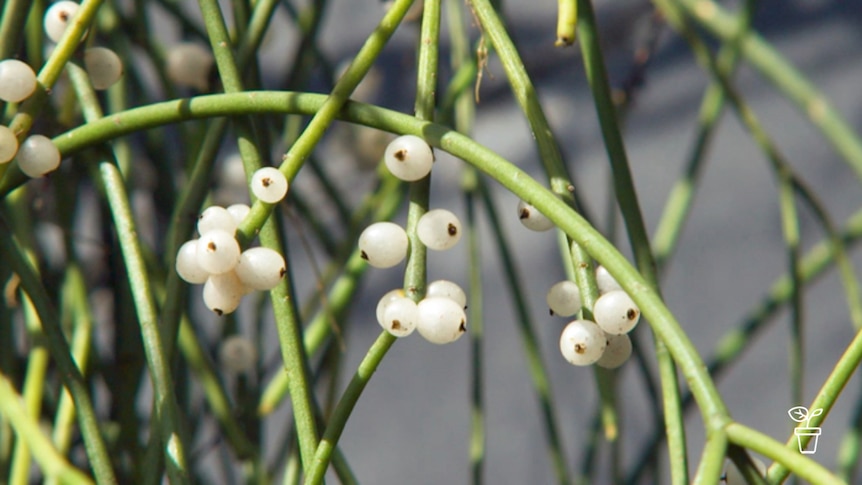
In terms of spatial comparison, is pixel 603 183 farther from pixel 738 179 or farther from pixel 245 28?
pixel 245 28

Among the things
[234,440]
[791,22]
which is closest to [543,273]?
[791,22]

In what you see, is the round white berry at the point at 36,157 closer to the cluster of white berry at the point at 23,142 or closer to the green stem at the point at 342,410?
the cluster of white berry at the point at 23,142

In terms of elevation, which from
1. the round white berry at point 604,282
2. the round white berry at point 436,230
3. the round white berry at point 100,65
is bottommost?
the round white berry at point 604,282

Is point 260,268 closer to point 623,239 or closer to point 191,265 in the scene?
point 191,265

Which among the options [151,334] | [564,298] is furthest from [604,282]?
[151,334]

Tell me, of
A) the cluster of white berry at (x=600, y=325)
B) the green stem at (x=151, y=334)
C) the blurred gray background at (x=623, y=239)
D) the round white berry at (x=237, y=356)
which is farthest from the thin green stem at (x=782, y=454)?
the blurred gray background at (x=623, y=239)

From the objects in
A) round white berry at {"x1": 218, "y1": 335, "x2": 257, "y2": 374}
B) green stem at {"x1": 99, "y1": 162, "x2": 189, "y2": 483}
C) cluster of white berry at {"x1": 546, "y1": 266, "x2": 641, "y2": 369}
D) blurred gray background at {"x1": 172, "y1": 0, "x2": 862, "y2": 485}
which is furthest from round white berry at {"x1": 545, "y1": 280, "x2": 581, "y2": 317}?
blurred gray background at {"x1": 172, "y1": 0, "x2": 862, "y2": 485}

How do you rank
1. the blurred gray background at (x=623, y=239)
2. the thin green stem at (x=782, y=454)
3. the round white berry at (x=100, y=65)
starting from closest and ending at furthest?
1. the thin green stem at (x=782, y=454)
2. the round white berry at (x=100, y=65)
3. the blurred gray background at (x=623, y=239)

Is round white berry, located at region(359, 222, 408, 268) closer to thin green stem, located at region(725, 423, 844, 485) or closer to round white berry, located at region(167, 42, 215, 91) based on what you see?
thin green stem, located at region(725, 423, 844, 485)
